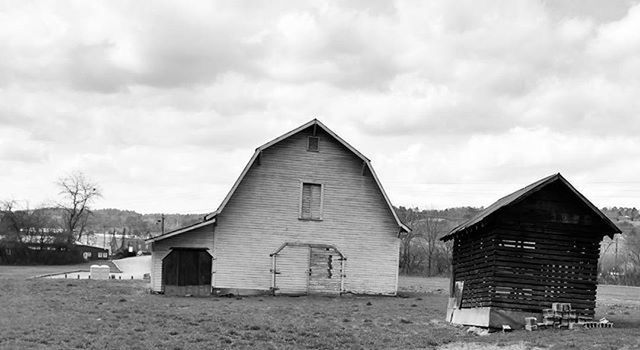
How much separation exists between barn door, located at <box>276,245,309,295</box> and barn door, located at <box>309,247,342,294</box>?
290mm

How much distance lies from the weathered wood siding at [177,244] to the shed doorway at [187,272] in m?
0.23

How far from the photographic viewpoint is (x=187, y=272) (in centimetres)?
3275

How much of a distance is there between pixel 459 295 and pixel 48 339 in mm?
12446

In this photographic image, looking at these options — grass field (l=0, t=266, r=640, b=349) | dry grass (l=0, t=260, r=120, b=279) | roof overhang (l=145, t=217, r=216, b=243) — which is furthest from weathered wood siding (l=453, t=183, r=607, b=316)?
dry grass (l=0, t=260, r=120, b=279)

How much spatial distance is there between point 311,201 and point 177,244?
6.53 meters

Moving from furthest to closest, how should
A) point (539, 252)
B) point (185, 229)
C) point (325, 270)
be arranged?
point (325, 270)
point (185, 229)
point (539, 252)

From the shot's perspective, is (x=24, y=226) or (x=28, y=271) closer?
(x=28, y=271)

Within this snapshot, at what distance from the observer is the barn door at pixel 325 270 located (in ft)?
112

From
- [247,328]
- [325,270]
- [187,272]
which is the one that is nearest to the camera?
[247,328]

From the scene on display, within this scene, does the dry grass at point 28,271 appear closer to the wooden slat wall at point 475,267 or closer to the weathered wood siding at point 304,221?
the weathered wood siding at point 304,221

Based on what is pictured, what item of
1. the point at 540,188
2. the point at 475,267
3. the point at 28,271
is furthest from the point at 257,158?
the point at 28,271

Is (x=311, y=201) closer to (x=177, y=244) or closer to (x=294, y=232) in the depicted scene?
(x=294, y=232)

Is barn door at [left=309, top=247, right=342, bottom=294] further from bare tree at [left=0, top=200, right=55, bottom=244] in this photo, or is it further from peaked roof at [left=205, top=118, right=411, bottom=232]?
bare tree at [left=0, top=200, right=55, bottom=244]

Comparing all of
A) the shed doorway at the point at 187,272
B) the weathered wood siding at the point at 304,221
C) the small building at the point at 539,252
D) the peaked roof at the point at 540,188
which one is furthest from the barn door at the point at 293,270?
the peaked roof at the point at 540,188
